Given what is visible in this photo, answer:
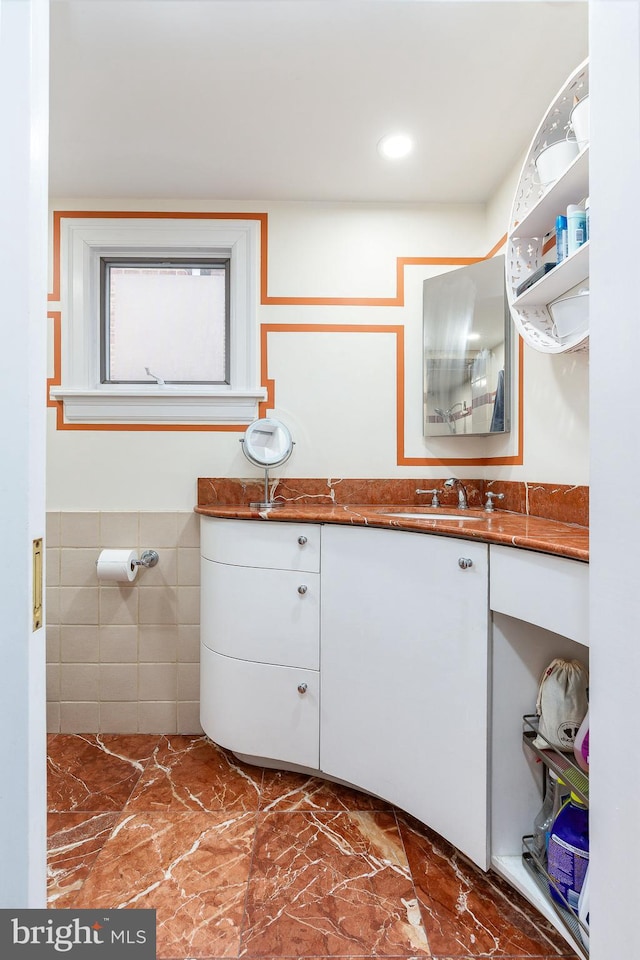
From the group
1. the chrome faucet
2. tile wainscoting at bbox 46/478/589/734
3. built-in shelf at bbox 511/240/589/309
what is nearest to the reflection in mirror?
the chrome faucet

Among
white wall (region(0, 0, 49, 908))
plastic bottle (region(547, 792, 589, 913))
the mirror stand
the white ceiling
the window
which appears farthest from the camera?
the window

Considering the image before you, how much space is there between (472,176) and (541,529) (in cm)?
148

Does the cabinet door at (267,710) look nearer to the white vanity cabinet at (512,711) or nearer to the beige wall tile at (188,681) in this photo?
the beige wall tile at (188,681)

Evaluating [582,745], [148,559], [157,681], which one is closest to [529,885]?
[582,745]

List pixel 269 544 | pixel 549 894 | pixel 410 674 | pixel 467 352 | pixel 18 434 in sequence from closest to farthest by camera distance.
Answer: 1. pixel 18 434
2. pixel 549 894
3. pixel 410 674
4. pixel 269 544
5. pixel 467 352

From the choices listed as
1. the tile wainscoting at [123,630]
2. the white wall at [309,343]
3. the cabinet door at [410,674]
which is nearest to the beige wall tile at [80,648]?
the tile wainscoting at [123,630]

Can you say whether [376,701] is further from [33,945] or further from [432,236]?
[432,236]

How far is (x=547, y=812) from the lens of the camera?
123 cm

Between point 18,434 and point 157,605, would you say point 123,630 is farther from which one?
point 18,434

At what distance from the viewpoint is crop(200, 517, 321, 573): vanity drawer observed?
5.44ft

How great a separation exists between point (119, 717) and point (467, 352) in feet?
7.01

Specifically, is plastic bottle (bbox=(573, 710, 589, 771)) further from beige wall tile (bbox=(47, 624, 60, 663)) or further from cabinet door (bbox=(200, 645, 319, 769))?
beige wall tile (bbox=(47, 624, 60, 663))

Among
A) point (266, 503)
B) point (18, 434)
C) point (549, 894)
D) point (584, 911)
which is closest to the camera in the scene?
point (18, 434)

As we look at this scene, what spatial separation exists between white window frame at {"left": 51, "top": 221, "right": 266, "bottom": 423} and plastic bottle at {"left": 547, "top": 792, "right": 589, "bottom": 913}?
5.53ft
